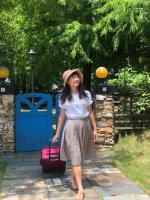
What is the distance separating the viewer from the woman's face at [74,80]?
6.32 meters

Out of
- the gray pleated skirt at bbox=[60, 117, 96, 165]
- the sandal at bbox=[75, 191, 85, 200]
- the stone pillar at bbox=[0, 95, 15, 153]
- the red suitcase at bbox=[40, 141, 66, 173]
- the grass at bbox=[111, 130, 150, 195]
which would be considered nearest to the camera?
the sandal at bbox=[75, 191, 85, 200]

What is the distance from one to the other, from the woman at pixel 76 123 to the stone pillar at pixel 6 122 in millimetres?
4339

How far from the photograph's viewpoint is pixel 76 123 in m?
6.31

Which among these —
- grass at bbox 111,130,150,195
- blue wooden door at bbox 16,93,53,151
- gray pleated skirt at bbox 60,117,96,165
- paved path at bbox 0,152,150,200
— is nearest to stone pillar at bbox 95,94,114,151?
grass at bbox 111,130,150,195

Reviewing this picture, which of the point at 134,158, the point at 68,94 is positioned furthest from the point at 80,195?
the point at 134,158

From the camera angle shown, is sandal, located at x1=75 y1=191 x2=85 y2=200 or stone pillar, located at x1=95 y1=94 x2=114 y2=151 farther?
stone pillar, located at x1=95 y1=94 x2=114 y2=151

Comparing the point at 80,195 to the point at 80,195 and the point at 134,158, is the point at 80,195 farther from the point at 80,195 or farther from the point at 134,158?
the point at 134,158

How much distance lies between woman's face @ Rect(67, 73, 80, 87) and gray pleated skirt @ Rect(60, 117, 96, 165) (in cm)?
50

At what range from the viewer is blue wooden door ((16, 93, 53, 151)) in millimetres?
10844

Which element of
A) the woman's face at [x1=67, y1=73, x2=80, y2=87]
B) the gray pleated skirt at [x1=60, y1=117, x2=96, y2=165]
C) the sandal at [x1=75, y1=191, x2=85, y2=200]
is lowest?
the sandal at [x1=75, y1=191, x2=85, y2=200]

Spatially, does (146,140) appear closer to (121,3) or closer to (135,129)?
(135,129)

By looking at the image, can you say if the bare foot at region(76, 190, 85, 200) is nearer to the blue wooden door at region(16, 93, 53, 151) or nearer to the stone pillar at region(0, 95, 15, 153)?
the stone pillar at region(0, 95, 15, 153)

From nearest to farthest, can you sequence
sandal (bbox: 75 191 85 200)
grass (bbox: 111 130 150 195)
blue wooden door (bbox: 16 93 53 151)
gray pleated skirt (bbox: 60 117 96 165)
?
sandal (bbox: 75 191 85 200) < gray pleated skirt (bbox: 60 117 96 165) < grass (bbox: 111 130 150 195) < blue wooden door (bbox: 16 93 53 151)

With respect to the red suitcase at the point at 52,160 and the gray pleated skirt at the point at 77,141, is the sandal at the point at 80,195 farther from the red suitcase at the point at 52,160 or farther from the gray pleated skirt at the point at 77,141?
the red suitcase at the point at 52,160
